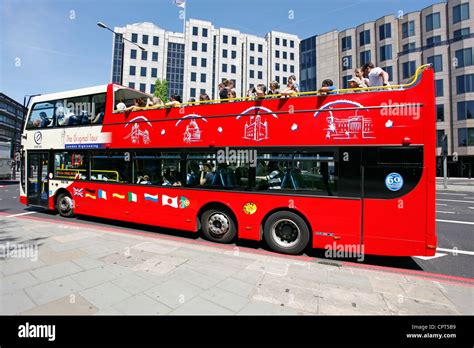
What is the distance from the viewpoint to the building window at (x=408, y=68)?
124 ft

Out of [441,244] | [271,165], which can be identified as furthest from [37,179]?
[441,244]

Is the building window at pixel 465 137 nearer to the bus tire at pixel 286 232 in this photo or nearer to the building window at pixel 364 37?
the building window at pixel 364 37

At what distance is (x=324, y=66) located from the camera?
4794 cm

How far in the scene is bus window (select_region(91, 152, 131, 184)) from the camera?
297 inches

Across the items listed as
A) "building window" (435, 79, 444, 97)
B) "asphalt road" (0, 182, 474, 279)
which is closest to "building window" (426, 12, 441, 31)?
"building window" (435, 79, 444, 97)

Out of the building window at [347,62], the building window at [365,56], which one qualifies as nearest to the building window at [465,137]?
the building window at [365,56]

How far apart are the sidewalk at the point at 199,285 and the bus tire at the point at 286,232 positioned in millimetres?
303

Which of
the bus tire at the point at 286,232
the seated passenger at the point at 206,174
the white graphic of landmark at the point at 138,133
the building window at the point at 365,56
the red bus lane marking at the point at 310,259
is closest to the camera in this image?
the red bus lane marking at the point at 310,259

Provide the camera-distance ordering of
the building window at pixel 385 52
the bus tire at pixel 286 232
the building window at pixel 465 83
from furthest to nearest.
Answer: the building window at pixel 385 52 < the building window at pixel 465 83 < the bus tire at pixel 286 232

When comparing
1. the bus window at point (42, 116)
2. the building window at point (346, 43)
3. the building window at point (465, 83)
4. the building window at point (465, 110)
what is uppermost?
the building window at point (346, 43)

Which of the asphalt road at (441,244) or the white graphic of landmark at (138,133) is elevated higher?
the white graphic of landmark at (138,133)

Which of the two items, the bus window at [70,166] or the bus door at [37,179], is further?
the bus door at [37,179]
